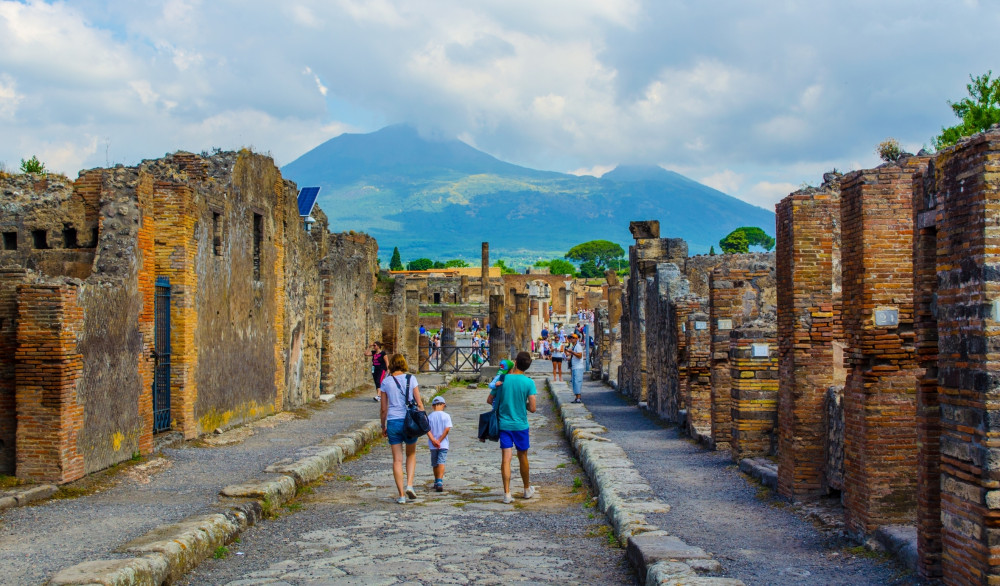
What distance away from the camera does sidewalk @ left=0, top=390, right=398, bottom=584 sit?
7.32 m

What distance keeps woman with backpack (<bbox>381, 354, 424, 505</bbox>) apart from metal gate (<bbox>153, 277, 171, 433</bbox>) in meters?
4.42

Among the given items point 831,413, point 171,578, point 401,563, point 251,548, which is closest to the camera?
point 171,578

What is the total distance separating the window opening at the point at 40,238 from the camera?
1312 centimetres

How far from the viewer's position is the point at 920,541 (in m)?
6.31

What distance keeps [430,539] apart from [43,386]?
454cm

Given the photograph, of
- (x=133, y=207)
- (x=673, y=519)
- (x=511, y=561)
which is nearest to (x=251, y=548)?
(x=511, y=561)

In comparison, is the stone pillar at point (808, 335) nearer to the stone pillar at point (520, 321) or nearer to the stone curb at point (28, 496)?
the stone curb at point (28, 496)

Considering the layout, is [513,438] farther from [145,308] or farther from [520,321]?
[520,321]

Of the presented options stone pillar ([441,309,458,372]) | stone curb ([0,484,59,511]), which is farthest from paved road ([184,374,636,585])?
stone pillar ([441,309,458,372])

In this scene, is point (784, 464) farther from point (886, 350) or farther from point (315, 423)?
point (315, 423)

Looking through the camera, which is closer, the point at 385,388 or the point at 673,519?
the point at 673,519

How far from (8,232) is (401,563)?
8571mm

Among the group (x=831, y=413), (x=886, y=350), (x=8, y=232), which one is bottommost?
(x=831, y=413)

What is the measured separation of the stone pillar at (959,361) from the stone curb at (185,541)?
4.90 m
